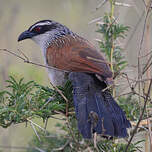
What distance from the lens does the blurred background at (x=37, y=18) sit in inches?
147

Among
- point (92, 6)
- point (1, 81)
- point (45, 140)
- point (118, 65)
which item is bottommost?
point (45, 140)

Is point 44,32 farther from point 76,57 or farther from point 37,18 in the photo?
point 37,18

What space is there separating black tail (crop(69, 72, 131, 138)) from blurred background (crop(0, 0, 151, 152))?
500mm

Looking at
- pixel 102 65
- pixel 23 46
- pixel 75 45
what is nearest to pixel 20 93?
pixel 102 65

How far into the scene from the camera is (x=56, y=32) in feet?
13.8

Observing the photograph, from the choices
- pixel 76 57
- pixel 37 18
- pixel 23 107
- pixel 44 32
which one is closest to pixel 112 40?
pixel 76 57

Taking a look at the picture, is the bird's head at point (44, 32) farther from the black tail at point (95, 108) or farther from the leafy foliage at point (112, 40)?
the black tail at point (95, 108)

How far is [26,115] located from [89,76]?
101 centimetres

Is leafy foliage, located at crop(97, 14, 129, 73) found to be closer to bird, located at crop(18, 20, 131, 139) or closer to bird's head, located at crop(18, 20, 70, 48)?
bird, located at crop(18, 20, 131, 139)

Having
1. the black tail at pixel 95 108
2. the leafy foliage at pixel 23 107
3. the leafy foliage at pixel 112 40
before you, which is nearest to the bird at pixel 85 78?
the black tail at pixel 95 108

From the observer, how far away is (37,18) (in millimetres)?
7203

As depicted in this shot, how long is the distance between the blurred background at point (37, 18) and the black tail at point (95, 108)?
50cm

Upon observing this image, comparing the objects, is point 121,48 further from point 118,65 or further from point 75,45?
point 75,45

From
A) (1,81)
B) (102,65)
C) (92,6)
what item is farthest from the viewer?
(92,6)
